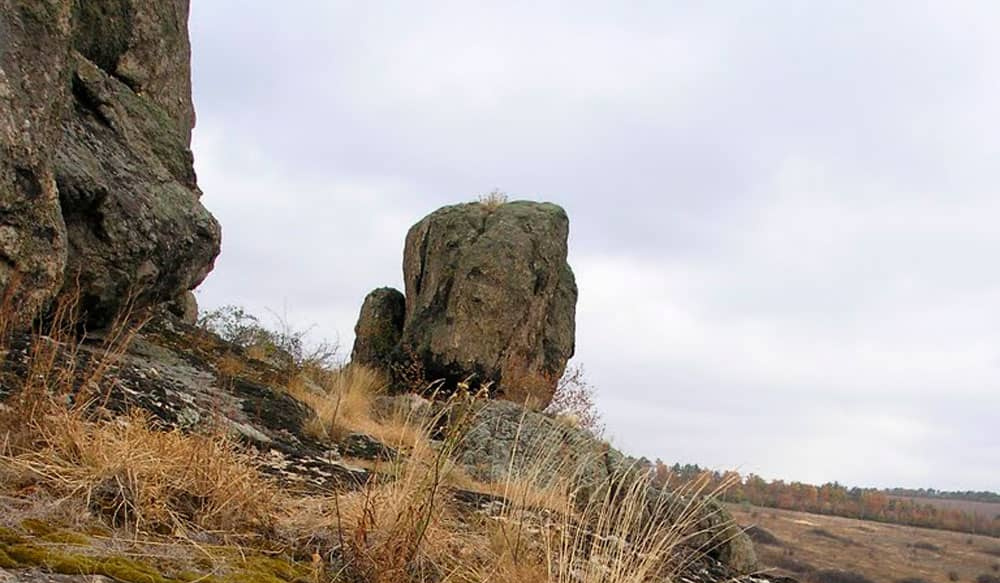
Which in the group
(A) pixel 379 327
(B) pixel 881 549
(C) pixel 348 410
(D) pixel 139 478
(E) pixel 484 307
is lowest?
(B) pixel 881 549

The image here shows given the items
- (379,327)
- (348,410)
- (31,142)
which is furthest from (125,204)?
(379,327)

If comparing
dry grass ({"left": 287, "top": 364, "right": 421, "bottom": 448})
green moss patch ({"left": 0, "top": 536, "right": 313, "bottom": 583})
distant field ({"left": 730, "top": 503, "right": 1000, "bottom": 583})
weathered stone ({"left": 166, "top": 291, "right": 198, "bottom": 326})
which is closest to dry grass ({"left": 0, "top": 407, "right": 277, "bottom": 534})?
→ green moss patch ({"left": 0, "top": 536, "right": 313, "bottom": 583})

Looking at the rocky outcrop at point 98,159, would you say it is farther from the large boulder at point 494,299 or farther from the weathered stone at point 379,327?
the weathered stone at point 379,327

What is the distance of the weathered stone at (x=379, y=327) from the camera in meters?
15.5

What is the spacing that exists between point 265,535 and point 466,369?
37.4 ft

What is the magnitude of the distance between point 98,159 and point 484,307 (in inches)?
363

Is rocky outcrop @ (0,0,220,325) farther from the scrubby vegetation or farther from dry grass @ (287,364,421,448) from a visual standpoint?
dry grass @ (287,364,421,448)

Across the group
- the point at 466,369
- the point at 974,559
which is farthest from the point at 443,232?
the point at 974,559

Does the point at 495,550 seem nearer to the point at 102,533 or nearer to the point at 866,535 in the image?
the point at 102,533

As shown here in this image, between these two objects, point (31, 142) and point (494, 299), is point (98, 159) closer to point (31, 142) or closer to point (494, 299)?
point (31, 142)

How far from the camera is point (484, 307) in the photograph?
46.9ft

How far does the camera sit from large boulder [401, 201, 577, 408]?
14.2 meters

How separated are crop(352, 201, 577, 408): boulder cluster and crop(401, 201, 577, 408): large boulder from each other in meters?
0.02

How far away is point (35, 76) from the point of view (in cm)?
425
